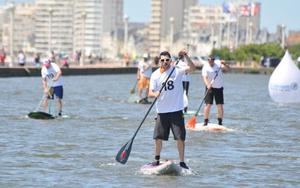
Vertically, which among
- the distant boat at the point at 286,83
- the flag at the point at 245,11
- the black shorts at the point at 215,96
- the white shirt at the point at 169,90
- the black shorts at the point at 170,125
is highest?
the white shirt at the point at 169,90

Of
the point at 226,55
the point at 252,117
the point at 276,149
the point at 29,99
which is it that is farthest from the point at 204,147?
the point at 226,55

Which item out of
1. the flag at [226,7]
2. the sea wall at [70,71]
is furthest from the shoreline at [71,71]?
the flag at [226,7]

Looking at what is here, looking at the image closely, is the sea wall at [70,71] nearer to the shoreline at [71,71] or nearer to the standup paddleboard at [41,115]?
the shoreline at [71,71]

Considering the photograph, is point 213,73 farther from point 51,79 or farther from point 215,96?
point 51,79

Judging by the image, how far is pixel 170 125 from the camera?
50.2ft

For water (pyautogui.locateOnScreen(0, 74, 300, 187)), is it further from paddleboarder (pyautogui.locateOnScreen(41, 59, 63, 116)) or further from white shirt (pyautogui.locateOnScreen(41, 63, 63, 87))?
white shirt (pyautogui.locateOnScreen(41, 63, 63, 87))

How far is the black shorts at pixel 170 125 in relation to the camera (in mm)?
15219

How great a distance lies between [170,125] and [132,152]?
2593mm

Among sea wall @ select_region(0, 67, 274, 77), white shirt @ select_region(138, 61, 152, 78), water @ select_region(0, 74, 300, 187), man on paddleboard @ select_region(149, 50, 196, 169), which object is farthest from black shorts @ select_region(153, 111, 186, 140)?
sea wall @ select_region(0, 67, 274, 77)

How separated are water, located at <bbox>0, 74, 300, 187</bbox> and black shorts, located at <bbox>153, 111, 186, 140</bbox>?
565 millimetres

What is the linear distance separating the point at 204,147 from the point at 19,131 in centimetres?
416

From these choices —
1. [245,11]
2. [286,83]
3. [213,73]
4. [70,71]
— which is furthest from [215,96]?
[245,11]

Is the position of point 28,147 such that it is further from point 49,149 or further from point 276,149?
point 276,149

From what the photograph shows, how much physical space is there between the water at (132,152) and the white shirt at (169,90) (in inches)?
36.3
